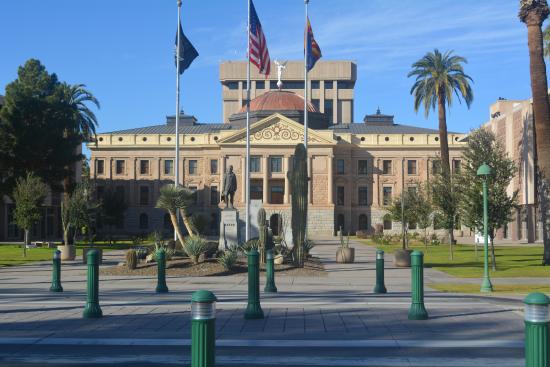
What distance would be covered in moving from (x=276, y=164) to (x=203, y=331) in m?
82.4

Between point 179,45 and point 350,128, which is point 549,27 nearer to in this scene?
point 179,45

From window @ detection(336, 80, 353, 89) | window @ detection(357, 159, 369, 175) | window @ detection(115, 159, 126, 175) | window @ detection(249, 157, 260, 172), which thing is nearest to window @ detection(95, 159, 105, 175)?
window @ detection(115, 159, 126, 175)

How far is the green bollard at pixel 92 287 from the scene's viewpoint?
12.7m

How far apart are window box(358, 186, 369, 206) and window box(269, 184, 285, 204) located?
10397 mm

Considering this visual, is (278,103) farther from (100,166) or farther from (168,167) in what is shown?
(100,166)

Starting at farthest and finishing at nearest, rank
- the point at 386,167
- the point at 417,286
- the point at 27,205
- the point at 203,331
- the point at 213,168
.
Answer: the point at 386,167
the point at 213,168
the point at 27,205
the point at 417,286
the point at 203,331

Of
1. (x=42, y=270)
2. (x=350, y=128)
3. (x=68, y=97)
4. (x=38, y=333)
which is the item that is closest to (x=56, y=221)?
(x=68, y=97)

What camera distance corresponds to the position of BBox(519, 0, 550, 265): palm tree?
29453 millimetres

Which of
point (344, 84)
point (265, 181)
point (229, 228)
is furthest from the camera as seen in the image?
point (344, 84)

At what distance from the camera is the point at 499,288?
65.7 feet

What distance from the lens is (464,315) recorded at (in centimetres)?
1327

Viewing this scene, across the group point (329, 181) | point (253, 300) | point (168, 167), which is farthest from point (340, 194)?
point (253, 300)

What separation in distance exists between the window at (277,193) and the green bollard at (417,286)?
75.9 metres

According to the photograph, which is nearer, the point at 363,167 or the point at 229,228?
the point at 229,228
